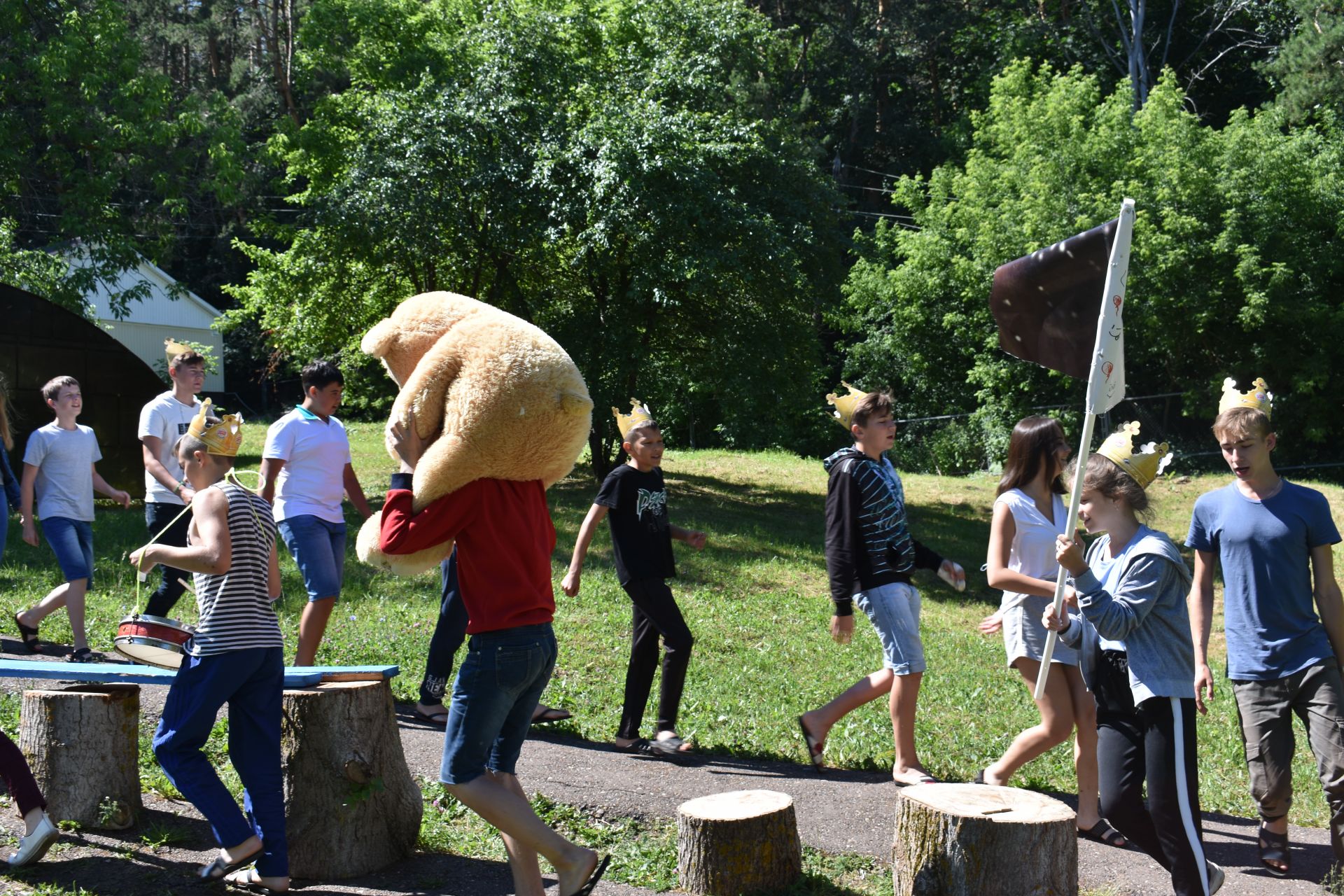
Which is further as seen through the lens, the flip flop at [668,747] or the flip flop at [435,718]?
the flip flop at [435,718]

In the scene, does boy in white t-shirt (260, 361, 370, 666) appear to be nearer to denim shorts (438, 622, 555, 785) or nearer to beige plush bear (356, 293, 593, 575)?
beige plush bear (356, 293, 593, 575)

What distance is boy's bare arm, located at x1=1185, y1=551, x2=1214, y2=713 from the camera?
4781mm

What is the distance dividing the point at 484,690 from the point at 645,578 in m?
2.58

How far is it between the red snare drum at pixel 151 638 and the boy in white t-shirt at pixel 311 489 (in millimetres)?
1584

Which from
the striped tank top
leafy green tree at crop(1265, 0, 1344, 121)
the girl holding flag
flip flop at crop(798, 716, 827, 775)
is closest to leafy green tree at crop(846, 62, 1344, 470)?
leafy green tree at crop(1265, 0, 1344, 121)

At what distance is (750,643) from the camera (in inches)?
391

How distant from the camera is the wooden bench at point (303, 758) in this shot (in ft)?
14.8

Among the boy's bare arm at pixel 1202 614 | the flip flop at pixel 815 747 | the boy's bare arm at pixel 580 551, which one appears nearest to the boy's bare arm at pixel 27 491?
the boy's bare arm at pixel 580 551

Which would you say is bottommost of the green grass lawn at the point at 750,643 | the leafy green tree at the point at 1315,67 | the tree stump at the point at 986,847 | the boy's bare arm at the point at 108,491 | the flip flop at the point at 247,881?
the green grass lawn at the point at 750,643

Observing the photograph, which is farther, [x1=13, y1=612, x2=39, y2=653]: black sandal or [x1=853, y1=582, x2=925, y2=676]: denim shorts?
[x1=13, y1=612, x2=39, y2=653]: black sandal

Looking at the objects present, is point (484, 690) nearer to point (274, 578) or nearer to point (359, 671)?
point (274, 578)

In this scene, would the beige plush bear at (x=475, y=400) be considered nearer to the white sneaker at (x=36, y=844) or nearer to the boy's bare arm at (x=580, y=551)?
the white sneaker at (x=36, y=844)

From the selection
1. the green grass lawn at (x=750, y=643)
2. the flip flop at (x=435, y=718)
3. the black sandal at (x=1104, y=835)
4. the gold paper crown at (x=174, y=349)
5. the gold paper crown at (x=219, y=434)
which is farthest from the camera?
the gold paper crown at (x=174, y=349)

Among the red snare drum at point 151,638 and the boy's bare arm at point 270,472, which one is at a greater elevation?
the boy's bare arm at point 270,472
